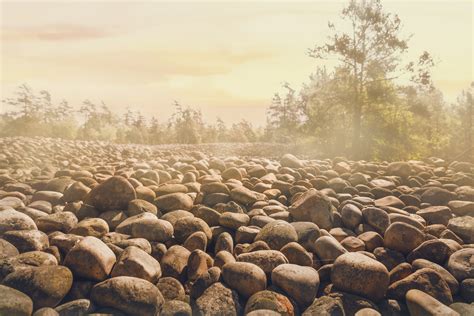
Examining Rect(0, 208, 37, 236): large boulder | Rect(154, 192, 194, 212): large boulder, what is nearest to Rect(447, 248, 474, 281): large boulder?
Rect(154, 192, 194, 212): large boulder

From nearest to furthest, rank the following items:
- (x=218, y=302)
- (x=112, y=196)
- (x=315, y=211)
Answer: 1. (x=218, y=302)
2. (x=315, y=211)
3. (x=112, y=196)

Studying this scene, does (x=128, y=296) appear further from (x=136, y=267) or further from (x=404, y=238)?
(x=404, y=238)

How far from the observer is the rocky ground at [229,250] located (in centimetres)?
302

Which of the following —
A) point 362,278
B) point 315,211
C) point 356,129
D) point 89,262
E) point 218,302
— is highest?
point 356,129

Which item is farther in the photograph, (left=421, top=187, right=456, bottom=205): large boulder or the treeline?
the treeline

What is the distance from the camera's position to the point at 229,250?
391 centimetres

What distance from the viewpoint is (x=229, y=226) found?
437 cm

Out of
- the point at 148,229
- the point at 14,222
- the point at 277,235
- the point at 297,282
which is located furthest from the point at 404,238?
the point at 14,222

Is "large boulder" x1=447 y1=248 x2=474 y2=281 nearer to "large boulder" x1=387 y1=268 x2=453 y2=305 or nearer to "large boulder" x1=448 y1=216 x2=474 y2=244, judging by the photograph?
"large boulder" x1=387 y1=268 x2=453 y2=305

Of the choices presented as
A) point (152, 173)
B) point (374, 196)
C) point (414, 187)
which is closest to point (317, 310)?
point (374, 196)

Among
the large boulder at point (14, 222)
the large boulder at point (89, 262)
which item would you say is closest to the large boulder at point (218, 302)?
the large boulder at point (89, 262)

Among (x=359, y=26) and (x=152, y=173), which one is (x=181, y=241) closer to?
(x=152, y=173)

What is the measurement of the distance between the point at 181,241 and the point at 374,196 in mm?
3313

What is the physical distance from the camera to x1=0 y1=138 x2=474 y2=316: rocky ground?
302cm
